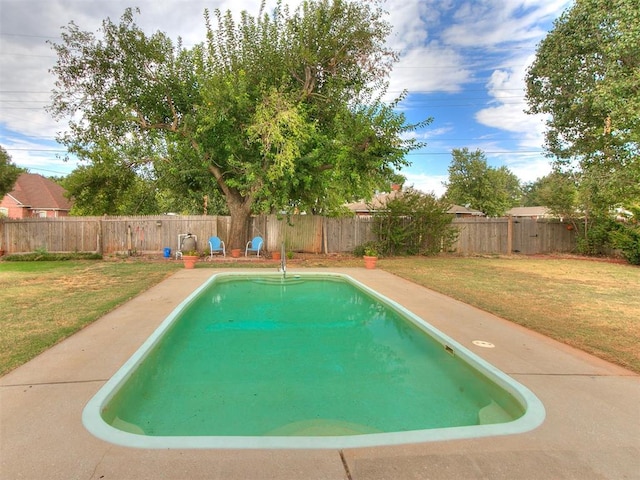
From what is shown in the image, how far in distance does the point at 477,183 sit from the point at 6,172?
31291 millimetres

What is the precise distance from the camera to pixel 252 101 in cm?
1123

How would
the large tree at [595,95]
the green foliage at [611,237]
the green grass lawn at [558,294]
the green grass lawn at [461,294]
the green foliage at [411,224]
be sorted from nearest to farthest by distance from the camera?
the green grass lawn at [461,294] → the green grass lawn at [558,294] → the large tree at [595,95] → the green foliage at [611,237] → the green foliage at [411,224]

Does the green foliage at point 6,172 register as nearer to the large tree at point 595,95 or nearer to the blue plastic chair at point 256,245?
the blue plastic chair at point 256,245

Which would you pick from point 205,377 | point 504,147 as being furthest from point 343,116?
point 504,147

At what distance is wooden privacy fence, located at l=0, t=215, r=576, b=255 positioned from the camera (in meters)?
13.3

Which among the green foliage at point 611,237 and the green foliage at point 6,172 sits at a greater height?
the green foliage at point 6,172

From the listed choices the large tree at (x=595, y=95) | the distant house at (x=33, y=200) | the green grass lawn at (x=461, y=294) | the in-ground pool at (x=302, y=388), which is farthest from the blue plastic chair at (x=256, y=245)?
the distant house at (x=33, y=200)

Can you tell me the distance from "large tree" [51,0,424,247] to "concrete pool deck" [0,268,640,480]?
788 cm

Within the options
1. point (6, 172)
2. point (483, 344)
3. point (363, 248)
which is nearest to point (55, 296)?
point (483, 344)

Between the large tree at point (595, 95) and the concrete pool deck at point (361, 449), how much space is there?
906cm

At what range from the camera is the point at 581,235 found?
15.3m

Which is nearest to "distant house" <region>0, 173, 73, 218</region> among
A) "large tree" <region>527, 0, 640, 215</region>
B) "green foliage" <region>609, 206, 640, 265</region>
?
"large tree" <region>527, 0, 640, 215</region>

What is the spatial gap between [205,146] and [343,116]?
463 cm

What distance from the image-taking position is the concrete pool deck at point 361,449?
6.59ft
